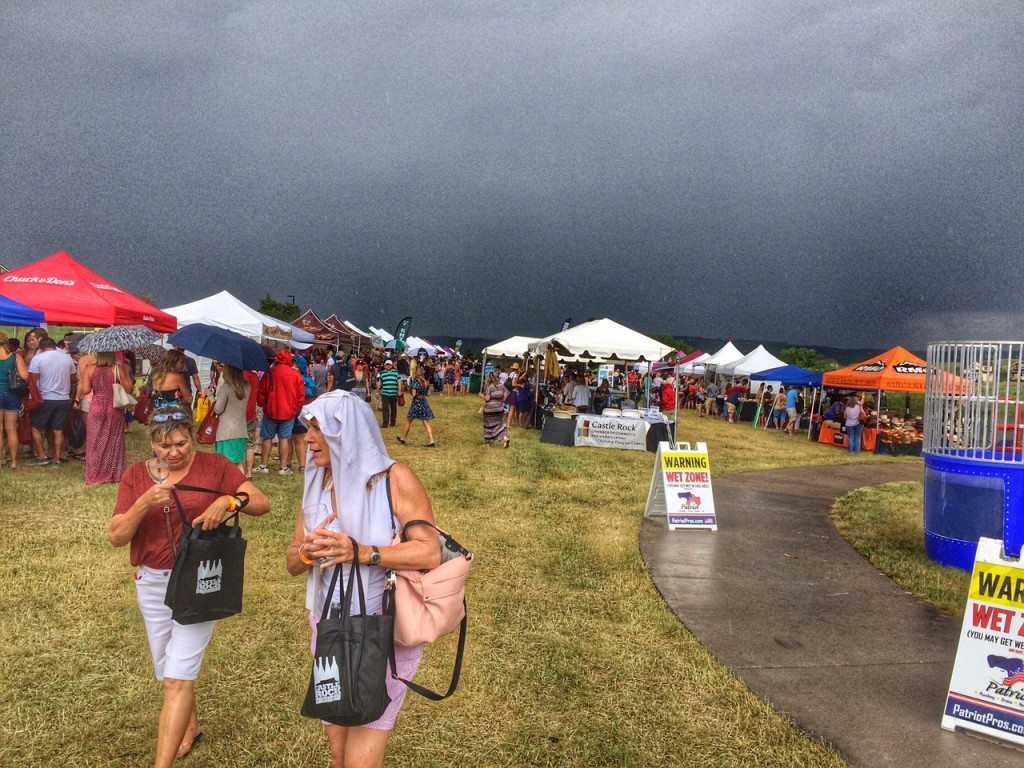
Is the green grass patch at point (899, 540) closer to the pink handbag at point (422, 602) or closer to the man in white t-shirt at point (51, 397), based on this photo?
the pink handbag at point (422, 602)

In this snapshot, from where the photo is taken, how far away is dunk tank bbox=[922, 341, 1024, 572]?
21.4 ft

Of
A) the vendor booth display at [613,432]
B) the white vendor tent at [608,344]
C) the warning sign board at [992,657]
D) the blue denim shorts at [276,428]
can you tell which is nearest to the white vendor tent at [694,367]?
the white vendor tent at [608,344]

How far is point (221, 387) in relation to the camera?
26.6ft

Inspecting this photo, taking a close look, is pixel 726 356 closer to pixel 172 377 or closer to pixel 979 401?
pixel 979 401

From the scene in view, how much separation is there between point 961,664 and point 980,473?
3407 millimetres

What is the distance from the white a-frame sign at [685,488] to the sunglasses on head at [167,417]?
6.24 meters

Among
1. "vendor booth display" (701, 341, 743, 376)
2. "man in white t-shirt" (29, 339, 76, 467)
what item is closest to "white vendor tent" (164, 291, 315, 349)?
"man in white t-shirt" (29, 339, 76, 467)

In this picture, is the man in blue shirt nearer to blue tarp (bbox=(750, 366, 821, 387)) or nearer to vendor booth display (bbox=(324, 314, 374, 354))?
blue tarp (bbox=(750, 366, 821, 387))

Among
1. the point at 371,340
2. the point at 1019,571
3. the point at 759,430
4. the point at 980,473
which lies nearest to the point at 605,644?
the point at 1019,571

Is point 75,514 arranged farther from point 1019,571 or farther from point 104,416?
point 1019,571

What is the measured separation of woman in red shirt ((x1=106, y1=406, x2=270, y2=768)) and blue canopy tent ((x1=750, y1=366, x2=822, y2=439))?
72.1 feet


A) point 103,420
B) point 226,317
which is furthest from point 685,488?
point 226,317

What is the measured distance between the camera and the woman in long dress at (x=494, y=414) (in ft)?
47.5

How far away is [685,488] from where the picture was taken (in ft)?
28.0
